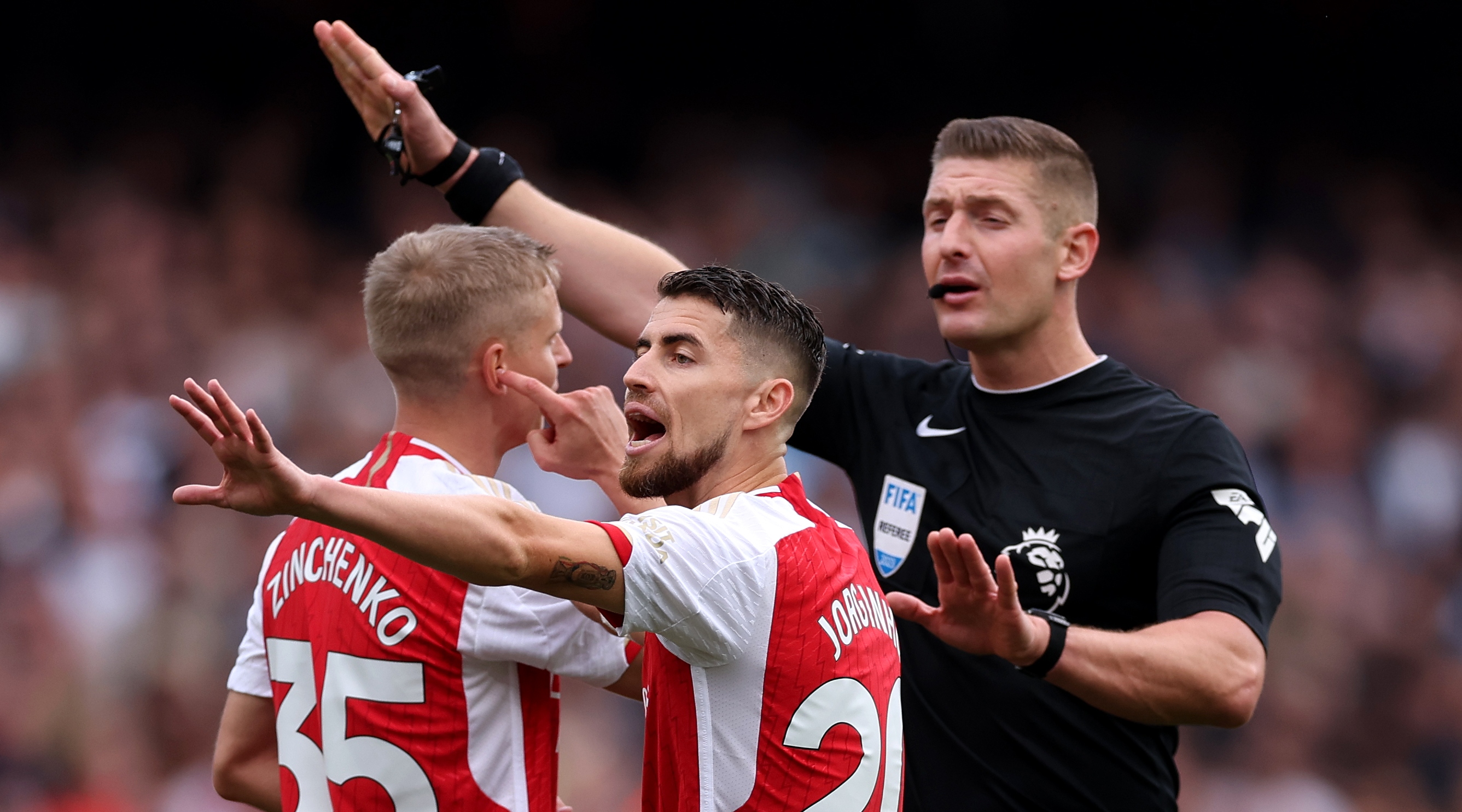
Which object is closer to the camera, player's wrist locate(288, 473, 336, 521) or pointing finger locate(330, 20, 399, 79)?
player's wrist locate(288, 473, 336, 521)

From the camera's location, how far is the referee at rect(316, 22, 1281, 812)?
3.24 m

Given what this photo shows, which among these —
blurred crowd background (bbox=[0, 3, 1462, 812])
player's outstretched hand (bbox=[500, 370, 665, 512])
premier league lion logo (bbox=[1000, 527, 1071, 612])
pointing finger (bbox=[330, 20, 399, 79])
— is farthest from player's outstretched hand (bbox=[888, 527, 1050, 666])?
blurred crowd background (bbox=[0, 3, 1462, 812])

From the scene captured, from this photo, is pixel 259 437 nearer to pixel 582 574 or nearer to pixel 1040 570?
pixel 582 574

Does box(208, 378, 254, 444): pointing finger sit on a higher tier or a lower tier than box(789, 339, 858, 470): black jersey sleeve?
lower

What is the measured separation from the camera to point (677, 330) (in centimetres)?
314

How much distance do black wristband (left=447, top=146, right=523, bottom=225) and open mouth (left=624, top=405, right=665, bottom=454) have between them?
4.63 feet

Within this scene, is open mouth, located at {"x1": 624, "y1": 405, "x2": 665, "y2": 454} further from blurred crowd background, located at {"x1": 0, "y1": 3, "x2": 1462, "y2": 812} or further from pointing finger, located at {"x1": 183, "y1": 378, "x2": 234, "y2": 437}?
blurred crowd background, located at {"x1": 0, "y1": 3, "x2": 1462, "y2": 812}

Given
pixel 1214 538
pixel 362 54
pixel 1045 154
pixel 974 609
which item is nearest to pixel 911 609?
pixel 974 609

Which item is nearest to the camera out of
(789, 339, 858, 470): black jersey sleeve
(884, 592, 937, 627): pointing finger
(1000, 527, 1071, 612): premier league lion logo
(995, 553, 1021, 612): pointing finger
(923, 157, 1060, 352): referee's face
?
(995, 553, 1021, 612): pointing finger

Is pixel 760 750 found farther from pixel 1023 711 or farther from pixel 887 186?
pixel 887 186

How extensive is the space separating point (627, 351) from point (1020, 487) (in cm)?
656

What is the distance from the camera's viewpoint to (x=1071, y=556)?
12.2ft

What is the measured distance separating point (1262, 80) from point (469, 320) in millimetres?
10285

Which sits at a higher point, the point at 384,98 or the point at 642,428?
the point at 384,98
